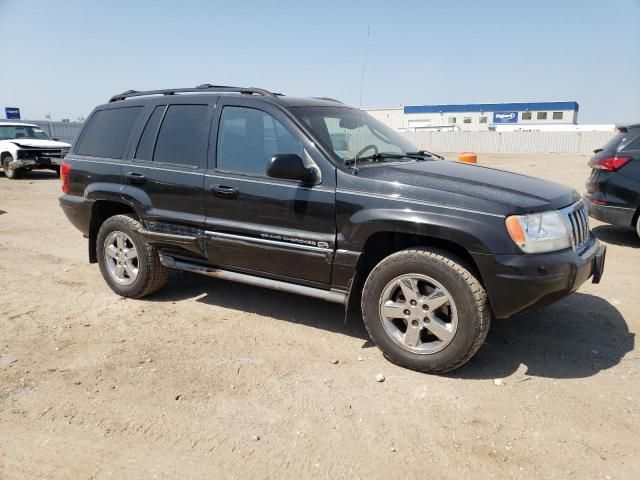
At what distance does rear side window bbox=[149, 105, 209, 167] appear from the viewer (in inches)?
172

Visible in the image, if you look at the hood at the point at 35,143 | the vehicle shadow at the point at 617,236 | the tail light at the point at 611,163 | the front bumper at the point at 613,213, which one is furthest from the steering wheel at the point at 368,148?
the hood at the point at 35,143

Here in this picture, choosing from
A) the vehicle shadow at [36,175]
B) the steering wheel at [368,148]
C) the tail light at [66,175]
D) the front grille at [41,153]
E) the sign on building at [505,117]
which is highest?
the sign on building at [505,117]

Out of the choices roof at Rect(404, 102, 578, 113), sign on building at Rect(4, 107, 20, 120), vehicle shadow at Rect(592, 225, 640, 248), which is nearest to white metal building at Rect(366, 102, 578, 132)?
roof at Rect(404, 102, 578, 113)

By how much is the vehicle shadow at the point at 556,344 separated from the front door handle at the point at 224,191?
2148 millimetres

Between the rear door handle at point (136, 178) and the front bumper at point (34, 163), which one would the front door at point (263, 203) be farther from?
the front bumper at point (34, 163)

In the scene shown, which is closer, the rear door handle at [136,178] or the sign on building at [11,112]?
the rear door handle at [136,178]

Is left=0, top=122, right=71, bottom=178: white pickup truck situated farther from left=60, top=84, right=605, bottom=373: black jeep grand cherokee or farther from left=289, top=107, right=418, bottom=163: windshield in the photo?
left=289, top=107, right=418, bottom=163: windshield

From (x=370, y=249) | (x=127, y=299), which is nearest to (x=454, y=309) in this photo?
(x=370, y=249)

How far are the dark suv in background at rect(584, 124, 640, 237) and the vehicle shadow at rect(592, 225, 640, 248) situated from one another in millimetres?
384

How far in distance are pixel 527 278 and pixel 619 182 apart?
15.2 feet

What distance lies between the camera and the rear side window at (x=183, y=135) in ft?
14.3

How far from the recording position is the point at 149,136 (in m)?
4.70

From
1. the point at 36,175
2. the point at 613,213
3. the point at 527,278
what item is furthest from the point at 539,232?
the point at 36,175

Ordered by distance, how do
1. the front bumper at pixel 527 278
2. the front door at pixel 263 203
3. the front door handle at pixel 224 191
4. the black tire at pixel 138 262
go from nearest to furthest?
the front bumper at pixel 527 278
the front door at pixel 263 203
the front door handle at pixel 224 191
the black tire at pixel 138 262
